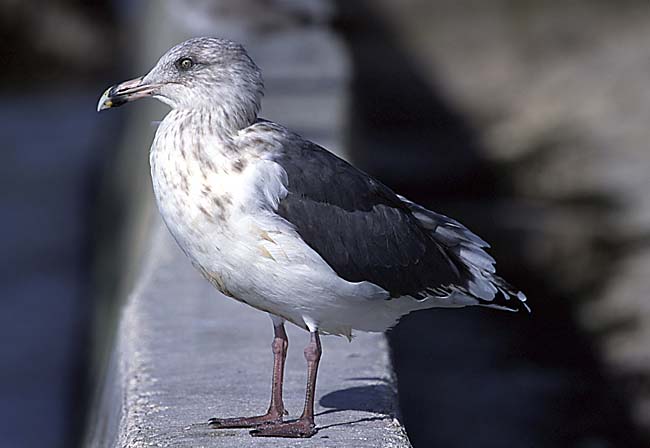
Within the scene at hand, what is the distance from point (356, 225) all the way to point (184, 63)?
68 centimetres

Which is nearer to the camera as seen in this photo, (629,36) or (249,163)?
(249,163)

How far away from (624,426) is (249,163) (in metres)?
3.49

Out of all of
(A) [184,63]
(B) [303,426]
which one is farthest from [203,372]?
(A) [184,63]

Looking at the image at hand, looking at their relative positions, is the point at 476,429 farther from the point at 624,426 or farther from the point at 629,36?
the point at 629,36

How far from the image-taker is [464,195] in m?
9.60

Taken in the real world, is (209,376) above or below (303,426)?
above

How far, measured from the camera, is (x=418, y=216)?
4031 mm

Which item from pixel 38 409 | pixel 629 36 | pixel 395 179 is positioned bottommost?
pixel 38 409

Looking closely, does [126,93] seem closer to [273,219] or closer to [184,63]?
[184,63]

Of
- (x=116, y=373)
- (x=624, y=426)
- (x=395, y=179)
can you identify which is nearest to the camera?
(x=116, y=373)

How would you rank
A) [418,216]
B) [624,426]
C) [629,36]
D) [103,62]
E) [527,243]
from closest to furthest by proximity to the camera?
[418,216] < [624,426] < [527,243] < [629,36] < [103,62]

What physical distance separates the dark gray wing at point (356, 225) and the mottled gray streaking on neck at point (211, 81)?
173 mm

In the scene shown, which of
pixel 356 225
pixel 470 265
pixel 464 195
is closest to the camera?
pixel 356 225

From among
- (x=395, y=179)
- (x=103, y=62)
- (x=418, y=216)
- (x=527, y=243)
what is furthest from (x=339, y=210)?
(x=103, y=62)
